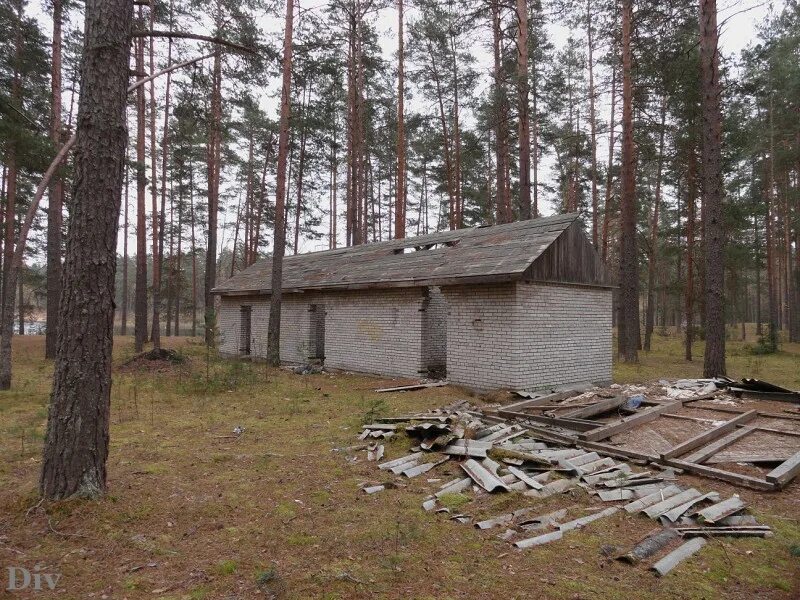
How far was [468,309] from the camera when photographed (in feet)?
36.1

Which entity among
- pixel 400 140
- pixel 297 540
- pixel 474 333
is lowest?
pixel 297 540

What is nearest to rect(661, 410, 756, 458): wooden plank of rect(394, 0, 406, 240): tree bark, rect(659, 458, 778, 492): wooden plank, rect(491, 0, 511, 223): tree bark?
rect(659, 458, 778, 492): wooden plank

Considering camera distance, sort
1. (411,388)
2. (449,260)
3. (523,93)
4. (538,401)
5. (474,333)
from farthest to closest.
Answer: (523,93), (449,260), (411,388), (474,333), (538,401)

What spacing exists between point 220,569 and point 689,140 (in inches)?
775

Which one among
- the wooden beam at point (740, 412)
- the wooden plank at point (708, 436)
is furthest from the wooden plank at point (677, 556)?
the wooden beam at point (740, 412)

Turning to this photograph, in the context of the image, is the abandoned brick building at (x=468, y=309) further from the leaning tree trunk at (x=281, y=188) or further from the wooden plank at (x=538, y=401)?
the leaning tree trunk at (x=281, y=188)

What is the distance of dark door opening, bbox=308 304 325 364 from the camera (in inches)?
624

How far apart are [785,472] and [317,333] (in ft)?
43.3

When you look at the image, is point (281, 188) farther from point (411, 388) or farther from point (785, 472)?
point (785, 472)

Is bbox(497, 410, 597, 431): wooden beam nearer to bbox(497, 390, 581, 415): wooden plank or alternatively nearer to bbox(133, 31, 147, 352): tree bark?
bbox(497, 390, 581, 415): wooden plank

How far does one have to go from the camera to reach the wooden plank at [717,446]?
19.5 ft

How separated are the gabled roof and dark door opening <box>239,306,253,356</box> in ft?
3.80

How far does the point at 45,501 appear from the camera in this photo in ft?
13.5

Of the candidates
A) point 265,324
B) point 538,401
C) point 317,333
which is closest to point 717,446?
point 538,401
